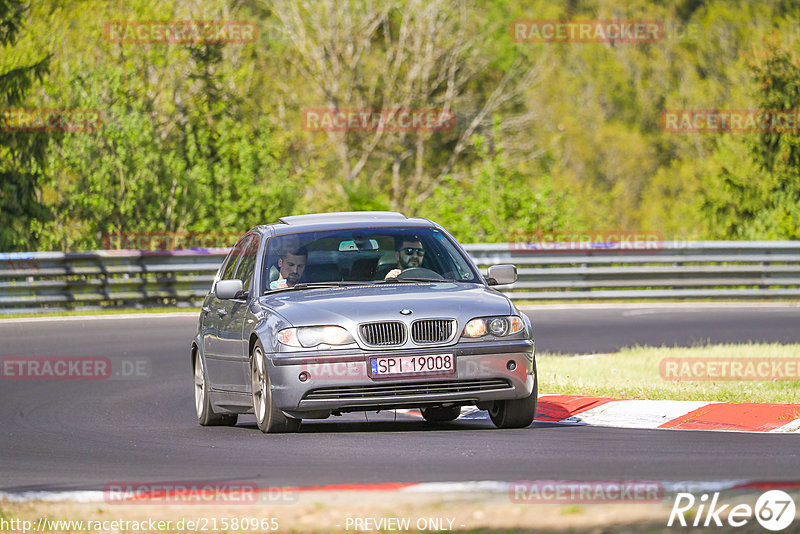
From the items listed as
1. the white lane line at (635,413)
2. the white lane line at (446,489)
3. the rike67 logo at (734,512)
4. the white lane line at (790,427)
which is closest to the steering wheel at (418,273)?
the white lane line at (635,413)

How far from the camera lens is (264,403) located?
9836mm

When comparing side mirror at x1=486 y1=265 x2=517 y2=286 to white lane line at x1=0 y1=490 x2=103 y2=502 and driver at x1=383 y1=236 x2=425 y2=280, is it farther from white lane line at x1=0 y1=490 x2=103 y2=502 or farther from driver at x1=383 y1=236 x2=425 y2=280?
white lane line at x1=0 y1=490 x2=103 y2=502

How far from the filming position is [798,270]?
2564 cm

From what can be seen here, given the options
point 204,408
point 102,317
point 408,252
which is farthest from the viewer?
point 102,317

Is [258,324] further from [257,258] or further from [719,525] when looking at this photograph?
[719,525]

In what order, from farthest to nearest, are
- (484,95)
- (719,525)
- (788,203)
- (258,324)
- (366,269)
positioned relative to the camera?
(484,95)
(788,203)
(366,269)
(258,324)
(719,525)

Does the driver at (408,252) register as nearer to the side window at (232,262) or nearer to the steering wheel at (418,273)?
the steering wheel at (418,273)

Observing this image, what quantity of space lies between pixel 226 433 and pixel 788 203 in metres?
23.1

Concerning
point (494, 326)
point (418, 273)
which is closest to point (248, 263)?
point (418, 273)

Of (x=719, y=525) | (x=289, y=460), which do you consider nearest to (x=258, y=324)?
(x=289, y=460)

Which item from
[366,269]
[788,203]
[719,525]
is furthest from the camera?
[788,203]

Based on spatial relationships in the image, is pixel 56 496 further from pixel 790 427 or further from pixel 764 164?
pixel 764 164

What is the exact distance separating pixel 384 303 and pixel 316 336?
512mm

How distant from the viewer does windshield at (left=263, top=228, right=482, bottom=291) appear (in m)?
10.5
